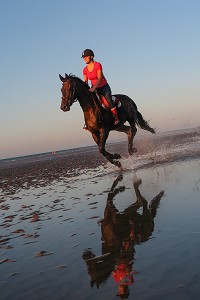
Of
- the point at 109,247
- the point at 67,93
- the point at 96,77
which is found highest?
the point at 96,77

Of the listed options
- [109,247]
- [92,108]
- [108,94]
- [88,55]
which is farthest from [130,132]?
[109,247]

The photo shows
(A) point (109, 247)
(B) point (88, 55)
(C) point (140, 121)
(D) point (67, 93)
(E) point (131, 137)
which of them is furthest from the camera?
(C) point (140, 121)

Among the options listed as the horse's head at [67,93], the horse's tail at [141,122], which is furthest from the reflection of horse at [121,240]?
the horse's tail at [141,122]

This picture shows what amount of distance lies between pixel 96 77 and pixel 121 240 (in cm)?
796

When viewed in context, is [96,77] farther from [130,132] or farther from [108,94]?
[130,132]

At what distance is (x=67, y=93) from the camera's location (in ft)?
33.8

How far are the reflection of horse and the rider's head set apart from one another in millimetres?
5761

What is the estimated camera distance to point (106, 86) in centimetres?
1192

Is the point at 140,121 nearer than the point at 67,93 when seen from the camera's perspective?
No

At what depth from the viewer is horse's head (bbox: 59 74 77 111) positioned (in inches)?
404

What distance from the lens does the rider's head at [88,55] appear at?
441 inches

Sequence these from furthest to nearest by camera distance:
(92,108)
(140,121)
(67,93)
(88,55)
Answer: (140,121) < (88,55) < (92,108) < (67,93)

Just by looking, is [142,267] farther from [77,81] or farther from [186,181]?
[77,81]

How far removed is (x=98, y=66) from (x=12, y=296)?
916 cm
